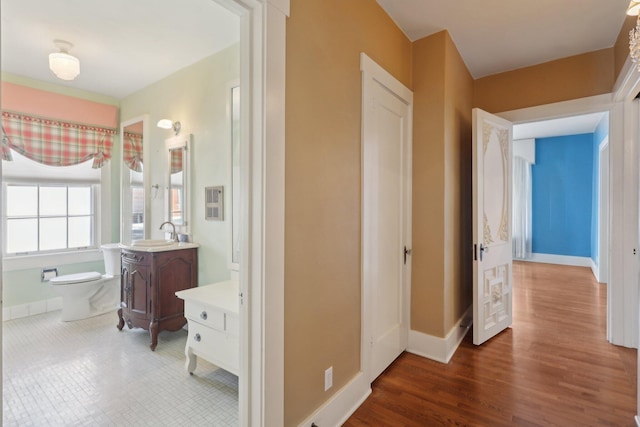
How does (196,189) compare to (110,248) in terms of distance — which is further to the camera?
(110,248)

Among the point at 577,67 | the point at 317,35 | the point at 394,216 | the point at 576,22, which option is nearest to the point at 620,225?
the point at 577,67

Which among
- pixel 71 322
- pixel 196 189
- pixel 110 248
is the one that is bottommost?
pixel 71 322

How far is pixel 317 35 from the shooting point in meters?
1.79

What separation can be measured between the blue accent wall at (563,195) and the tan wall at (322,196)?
6.47 metres

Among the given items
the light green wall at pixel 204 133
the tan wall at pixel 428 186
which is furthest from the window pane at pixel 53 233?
the tan wall at pixel 428 186

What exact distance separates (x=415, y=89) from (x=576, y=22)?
132 centimetres

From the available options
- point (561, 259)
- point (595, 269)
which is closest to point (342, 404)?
point (595, 269)

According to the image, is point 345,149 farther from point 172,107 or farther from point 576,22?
point 172,107

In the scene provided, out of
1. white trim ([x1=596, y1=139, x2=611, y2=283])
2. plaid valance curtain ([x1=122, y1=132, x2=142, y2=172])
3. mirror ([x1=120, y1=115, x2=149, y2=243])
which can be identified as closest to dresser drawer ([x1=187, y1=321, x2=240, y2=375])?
mirror ([x1=120, y1=115, x2=149, y2=243])

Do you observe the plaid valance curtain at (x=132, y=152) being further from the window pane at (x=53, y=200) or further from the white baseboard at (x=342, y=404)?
the white baseboard at (x=342, y=404)

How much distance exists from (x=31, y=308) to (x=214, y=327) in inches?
121

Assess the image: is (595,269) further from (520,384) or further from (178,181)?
(178,181)

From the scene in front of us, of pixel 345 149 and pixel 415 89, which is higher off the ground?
pixel 415 89

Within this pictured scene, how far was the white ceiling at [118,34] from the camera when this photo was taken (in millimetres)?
2473
